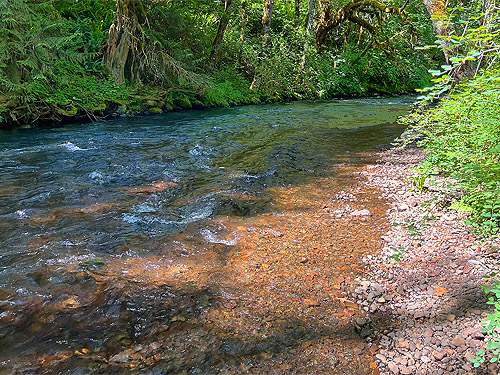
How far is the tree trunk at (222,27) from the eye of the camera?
1567 centimetres

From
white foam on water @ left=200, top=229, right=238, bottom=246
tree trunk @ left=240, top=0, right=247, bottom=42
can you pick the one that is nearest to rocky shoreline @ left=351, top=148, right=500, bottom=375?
white foam on water @ left=200, top=229, right=238, bottom=246

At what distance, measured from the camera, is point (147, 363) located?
2.30m

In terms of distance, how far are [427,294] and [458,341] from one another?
1.87 ft

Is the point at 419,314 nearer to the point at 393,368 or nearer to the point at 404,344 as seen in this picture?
the point at 404,344

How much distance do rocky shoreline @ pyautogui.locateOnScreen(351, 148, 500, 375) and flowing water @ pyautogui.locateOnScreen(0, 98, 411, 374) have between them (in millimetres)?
198

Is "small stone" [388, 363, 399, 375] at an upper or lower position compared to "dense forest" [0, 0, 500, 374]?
lower

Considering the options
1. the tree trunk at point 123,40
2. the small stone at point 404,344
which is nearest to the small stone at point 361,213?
the small stone at point 404,344

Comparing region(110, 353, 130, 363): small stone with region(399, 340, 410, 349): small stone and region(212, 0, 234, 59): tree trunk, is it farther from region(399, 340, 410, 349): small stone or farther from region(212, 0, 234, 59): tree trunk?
region(212, 0, 234, 59): tree trunk

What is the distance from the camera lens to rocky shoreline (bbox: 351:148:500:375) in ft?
7.46

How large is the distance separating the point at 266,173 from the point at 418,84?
20.3 metres

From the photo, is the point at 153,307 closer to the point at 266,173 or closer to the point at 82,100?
the point at 266,173

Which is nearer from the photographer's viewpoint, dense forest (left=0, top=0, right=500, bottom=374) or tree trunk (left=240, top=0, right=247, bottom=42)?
dense forest (left=0, top=0, right=500, bottom=374)

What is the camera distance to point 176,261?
11.5 ft

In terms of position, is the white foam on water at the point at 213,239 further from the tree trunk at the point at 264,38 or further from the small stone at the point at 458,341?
the tree trunk at the point at 264,38
